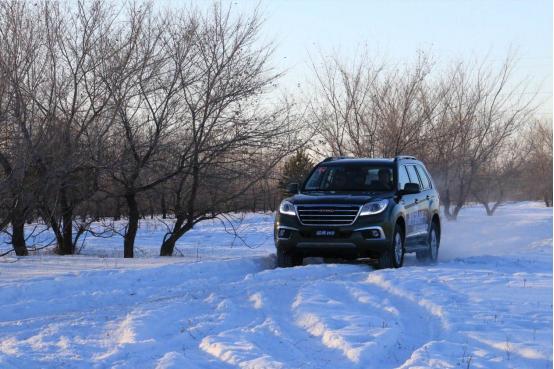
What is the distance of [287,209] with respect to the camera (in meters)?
12.8

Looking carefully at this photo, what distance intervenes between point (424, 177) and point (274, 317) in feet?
26.3

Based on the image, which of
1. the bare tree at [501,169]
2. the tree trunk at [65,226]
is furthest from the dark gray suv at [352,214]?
the bare tree at [501,169]

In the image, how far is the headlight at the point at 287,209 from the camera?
41.8 feet

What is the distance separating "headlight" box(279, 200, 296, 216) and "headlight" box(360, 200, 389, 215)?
1097 millimetres

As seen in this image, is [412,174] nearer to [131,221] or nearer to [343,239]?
[343,239]

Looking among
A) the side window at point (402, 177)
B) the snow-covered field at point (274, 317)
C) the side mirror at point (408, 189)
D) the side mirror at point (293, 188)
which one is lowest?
the snow-covered field at point (274, 317)

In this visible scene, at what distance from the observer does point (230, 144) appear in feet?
61.6

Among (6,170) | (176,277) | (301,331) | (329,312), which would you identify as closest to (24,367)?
(301,331)

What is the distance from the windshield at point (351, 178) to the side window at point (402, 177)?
150mm

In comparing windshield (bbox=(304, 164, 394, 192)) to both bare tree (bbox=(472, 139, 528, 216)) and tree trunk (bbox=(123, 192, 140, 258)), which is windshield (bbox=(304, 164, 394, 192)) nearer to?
tree trunk (bbox=(123, 192, 140, 258))

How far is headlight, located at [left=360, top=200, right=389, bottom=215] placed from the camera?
12.4 m

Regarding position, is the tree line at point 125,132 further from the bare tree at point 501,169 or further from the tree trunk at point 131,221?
the bare tree at point 501,169

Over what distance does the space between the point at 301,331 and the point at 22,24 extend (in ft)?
34.8

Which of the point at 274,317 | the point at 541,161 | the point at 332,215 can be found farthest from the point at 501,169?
the point at 274,317
